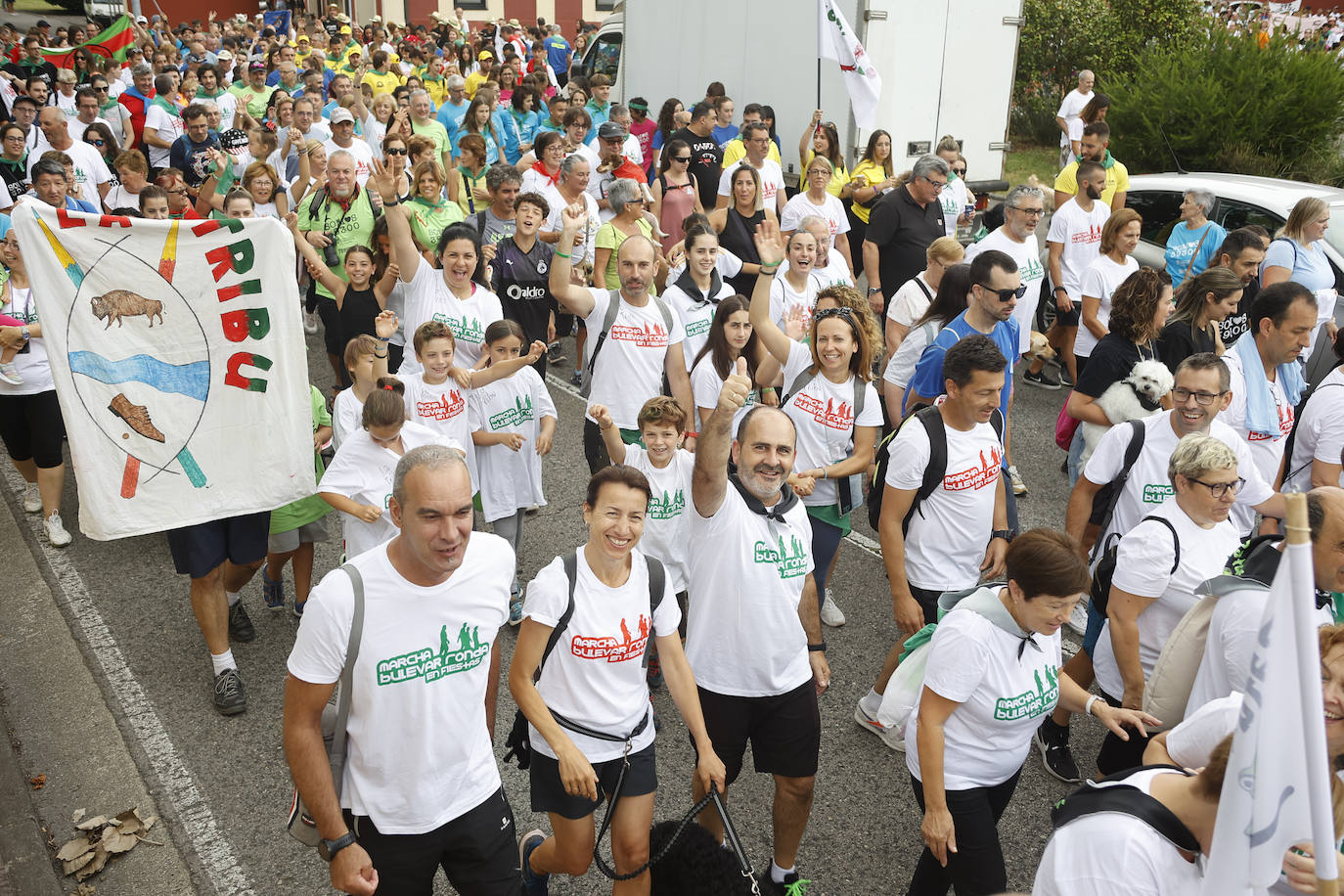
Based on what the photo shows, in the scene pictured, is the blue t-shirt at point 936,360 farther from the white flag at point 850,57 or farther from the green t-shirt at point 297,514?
the white flag at point 850,57

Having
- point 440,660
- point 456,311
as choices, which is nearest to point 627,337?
point 456,311

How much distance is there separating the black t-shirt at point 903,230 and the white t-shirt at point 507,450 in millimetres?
3788

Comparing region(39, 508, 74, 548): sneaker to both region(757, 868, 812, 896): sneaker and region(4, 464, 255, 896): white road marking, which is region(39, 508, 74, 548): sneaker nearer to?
region(4, 464, 255, 896): white road marking

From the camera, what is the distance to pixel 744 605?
3.79 meters

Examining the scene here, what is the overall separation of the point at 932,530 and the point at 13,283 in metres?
5.52

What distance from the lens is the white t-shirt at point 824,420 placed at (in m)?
5.25

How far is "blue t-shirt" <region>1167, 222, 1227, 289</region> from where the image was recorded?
8.13 metres

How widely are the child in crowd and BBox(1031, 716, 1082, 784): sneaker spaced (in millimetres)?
2727

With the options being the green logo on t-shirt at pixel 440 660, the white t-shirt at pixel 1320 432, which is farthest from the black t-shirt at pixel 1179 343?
the green logo on t-shirt at pixel 440 660

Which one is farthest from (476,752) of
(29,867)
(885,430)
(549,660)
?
(885,430)

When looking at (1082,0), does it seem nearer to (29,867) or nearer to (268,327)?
(268,327)

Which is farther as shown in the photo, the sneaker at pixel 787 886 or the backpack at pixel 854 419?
the backpack at pixel 854 419

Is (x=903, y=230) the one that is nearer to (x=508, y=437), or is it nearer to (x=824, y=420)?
(x=824, y=420)

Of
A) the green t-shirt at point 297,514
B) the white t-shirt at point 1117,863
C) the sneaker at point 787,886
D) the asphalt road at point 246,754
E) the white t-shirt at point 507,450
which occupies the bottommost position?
the asphalt road at point 246,754
